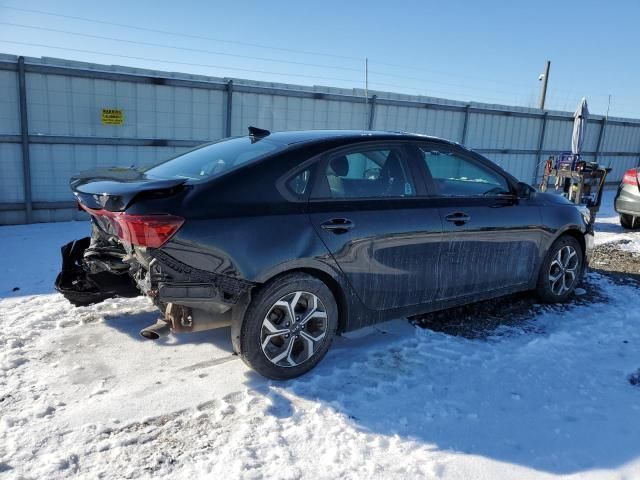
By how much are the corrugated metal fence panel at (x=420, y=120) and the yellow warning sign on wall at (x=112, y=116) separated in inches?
208

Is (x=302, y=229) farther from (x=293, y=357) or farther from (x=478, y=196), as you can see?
(x=478, y=196)

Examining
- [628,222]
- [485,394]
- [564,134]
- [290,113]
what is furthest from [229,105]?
[564,134]

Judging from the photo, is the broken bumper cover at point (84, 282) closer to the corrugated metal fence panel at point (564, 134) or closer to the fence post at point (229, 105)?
the fence post at point (229, 105)

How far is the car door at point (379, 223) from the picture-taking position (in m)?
3.41

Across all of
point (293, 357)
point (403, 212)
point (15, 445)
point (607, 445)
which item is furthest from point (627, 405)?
point (15, 445)

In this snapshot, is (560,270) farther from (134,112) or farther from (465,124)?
(465,124)

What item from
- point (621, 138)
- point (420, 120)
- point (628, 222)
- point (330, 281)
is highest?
point (621, 138)

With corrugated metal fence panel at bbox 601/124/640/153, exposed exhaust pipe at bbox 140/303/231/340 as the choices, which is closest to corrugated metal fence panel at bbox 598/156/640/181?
corrugated metal fence panel at bbox 601/124/640/153

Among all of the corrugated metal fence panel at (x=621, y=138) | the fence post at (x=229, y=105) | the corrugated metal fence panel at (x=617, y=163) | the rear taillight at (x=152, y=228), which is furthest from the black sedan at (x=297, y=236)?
the corrugated metal fence panel at (x=617, y=163)

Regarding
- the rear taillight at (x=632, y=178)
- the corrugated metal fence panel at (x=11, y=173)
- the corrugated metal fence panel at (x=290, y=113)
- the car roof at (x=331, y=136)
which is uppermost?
the corrugated metal fence panel at (x=290, y=113)

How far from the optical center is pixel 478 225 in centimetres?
411

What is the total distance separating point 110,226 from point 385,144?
1973 mm

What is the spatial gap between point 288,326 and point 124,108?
6.32 metres

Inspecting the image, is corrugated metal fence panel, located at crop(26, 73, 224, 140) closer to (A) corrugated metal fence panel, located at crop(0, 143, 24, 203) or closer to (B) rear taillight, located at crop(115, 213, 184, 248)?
(A) corrugated metal fence panel, located at crop(0, 143, 24, 203)
